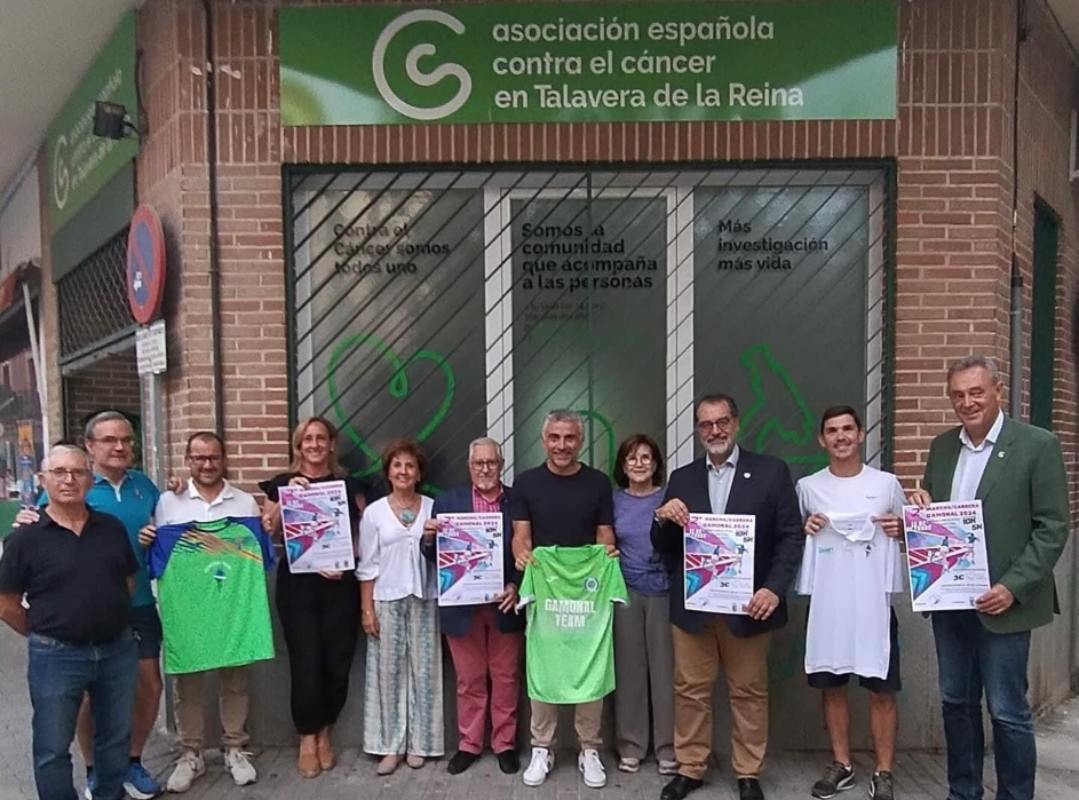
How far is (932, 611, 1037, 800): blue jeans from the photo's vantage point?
3605 millimetres

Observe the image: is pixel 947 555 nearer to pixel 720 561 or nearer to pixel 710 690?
pixel 720 561

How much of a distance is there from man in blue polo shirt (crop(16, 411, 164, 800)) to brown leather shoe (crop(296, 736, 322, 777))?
69 centimetres

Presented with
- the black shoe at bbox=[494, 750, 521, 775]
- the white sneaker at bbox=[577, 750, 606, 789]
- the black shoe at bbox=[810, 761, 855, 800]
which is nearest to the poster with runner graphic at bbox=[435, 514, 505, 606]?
the black shoe at bbox=[494, 750, 521, 775]

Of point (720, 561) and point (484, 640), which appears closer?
point (720, 561)

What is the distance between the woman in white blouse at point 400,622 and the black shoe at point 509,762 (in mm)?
343

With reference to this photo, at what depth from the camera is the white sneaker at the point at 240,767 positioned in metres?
4.27

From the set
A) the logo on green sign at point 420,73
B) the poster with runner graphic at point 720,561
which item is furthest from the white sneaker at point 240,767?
the logo on green sign at point 420,73

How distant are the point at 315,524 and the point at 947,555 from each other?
2922mm

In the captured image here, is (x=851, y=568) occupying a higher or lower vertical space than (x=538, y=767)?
higher

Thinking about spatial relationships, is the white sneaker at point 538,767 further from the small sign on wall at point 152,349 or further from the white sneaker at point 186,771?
the small sign on wall at point 152,349

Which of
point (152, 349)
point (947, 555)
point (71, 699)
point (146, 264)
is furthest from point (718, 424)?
point (146, 264)

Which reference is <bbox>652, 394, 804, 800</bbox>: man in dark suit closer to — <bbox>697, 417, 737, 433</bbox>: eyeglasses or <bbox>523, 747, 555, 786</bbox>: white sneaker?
<bbox>697, 417, 737, 433</bbox>: eyeglasses

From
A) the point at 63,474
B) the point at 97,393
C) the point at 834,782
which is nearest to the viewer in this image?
the point at 63,474

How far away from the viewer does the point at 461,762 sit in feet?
14.3
